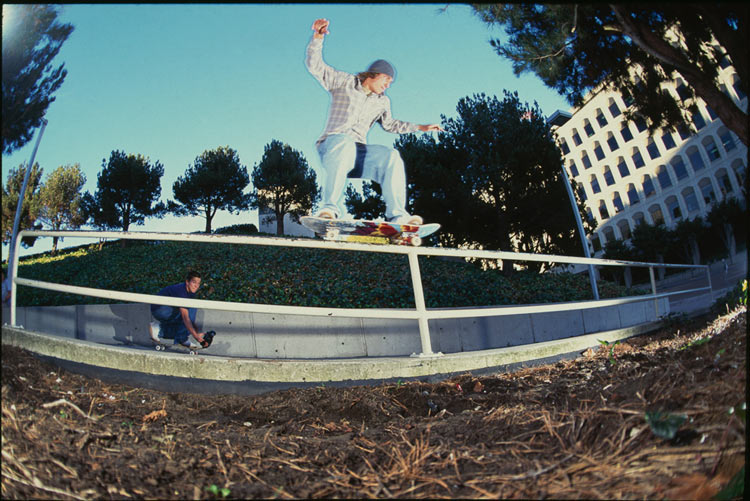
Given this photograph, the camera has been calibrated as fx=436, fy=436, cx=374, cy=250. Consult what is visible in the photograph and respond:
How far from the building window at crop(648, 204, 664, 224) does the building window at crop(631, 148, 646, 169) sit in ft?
1.01

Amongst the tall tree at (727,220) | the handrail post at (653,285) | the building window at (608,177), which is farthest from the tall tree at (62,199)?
the handrail post at (653,285)

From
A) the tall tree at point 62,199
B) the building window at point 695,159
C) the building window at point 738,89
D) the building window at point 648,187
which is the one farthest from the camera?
the building window at point 648,187

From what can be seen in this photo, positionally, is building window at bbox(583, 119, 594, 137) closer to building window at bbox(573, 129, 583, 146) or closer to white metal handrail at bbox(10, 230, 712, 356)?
building window at bbox(573, 129, 583, 146)

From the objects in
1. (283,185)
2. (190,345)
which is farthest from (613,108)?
(190,345)

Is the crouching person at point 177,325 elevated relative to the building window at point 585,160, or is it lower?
lower

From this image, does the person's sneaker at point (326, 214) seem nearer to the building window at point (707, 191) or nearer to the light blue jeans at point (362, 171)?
the light blue jeans at point (362, 171)

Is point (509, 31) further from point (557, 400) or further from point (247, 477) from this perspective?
point (247, 477)

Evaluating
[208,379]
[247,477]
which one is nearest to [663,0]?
[247,477]

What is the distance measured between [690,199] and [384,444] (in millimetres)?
2502

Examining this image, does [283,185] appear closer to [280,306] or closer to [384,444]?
[280,306]

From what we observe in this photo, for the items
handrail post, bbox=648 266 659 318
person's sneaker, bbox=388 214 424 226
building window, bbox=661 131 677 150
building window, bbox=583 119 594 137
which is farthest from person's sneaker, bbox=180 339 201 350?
handrail post, bbox=648 266 659 318

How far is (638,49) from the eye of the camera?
2.75m

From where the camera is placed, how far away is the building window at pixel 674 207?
2.86m

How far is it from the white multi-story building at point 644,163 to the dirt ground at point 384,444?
3.02 feet
